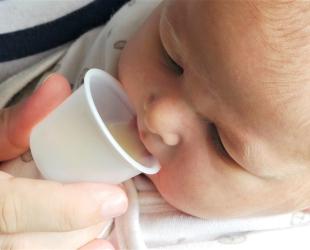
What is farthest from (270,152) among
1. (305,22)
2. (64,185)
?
(64,185)

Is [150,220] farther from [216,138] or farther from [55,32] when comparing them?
[55,32]

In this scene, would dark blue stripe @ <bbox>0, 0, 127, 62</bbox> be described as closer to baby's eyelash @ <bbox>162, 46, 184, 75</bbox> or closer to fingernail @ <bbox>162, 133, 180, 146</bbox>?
baby's eyelash @ <bbox>162, 46, 184, 75</bbox>

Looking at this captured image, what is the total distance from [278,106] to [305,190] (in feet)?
0.70

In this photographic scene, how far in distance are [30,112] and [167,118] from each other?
0.92 ft

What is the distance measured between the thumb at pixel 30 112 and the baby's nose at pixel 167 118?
0.64 feet

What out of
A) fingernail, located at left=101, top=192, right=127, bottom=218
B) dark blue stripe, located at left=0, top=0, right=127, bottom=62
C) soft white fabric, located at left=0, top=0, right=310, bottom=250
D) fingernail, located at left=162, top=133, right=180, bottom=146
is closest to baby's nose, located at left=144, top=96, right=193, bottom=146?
fingernail, located at left=162, top=133, right=180, bottom=146

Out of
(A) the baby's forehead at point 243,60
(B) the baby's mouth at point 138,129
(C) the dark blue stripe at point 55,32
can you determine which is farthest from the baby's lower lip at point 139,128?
(C) the dark blue stripe at point 55,32

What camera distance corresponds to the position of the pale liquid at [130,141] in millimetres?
910

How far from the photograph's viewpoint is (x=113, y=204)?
904 millimetres

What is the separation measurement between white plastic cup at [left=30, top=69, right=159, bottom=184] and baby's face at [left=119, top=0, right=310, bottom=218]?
0.03m

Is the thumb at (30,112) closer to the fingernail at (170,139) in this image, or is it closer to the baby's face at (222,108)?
the baby's face at (222,108)

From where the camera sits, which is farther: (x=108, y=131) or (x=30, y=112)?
(x=30, y=112)

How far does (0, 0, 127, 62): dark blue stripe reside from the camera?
4.11 ft

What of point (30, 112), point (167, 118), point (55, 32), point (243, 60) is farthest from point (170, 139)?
point (55, 32)
